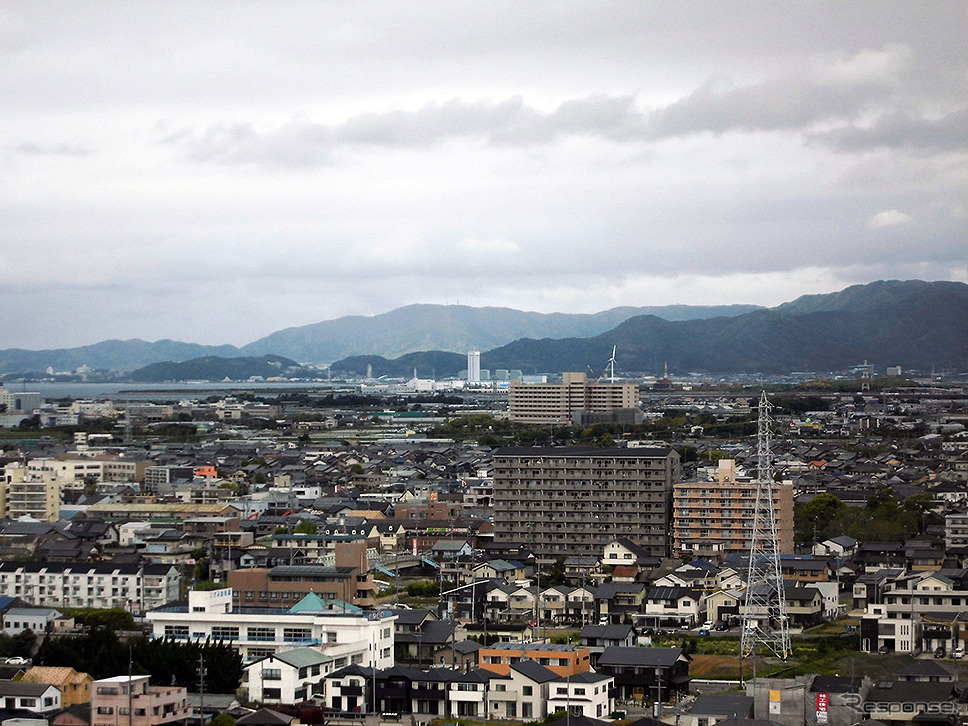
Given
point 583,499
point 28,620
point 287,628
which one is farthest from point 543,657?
point 583,499

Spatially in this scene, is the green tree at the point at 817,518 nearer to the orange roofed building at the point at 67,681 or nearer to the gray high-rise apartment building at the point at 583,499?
the gray high-rise apartment building at the point at 583,499

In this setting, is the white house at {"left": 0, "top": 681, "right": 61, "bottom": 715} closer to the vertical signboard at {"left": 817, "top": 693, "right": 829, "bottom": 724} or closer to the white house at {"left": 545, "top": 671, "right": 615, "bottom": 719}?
the white house at {"left": 545, "top": 671, "right": 615, "bottom": 719}

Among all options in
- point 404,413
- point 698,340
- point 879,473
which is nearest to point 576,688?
point 879,473

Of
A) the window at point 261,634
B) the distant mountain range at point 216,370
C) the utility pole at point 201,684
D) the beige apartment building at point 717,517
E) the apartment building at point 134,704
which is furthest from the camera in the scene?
the distant mountain range at point 216,370

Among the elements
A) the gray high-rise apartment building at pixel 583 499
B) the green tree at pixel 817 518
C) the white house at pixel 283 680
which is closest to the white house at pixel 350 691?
the white house at pixel 283 680

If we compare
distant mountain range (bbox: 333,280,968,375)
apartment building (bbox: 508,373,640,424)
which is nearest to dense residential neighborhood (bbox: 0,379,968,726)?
apartment building (bbox: 508,373,640,424)
